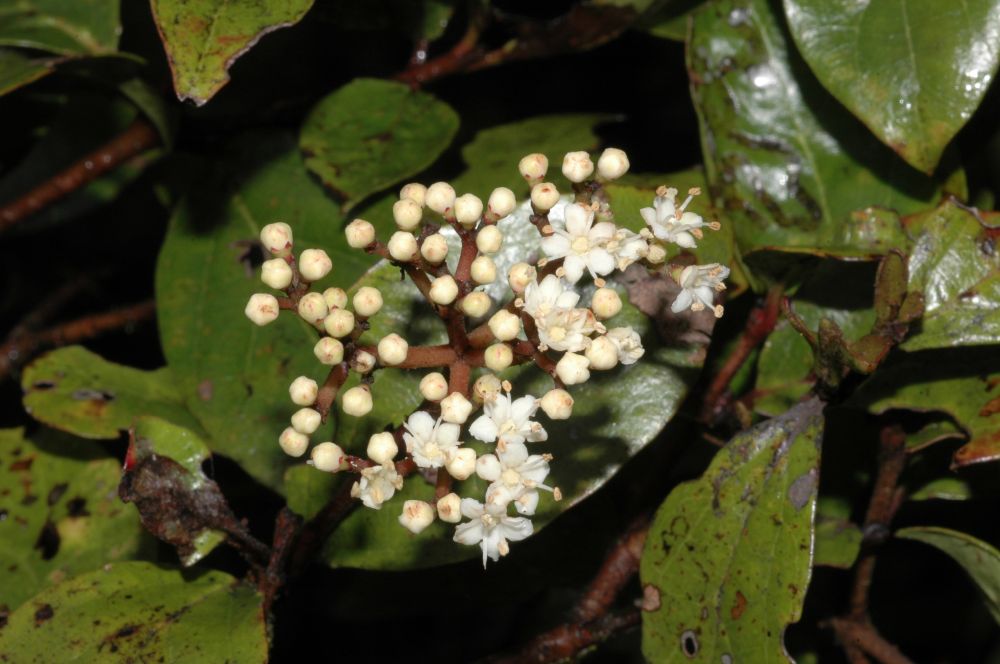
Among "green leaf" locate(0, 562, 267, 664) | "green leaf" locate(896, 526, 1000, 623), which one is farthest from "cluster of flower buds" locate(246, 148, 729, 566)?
"green leaf" locate(896, 526, 1000, 623)

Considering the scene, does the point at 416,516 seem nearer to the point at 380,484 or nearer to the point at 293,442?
the point at 380,484

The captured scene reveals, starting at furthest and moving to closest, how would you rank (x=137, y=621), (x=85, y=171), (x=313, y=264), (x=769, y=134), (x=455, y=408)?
(x=85, y=171) < (x=769, y=134) < (x=137, y=621) < (x=313, y=264) < (x=455, y=408)

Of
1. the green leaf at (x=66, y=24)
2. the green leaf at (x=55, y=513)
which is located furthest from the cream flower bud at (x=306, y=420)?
the green leaf at (x=66, y=24)

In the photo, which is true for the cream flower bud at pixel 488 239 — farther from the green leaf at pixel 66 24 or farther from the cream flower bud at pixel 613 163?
the green leaf at pixel 66 24

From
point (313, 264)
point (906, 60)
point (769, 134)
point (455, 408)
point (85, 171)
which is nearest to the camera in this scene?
point (455, 408)

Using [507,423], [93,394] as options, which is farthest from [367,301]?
[93,394]

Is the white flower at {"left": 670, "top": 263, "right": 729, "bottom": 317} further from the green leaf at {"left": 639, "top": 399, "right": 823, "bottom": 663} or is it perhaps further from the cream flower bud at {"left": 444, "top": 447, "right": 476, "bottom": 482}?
the cream flower bud at {"left": 444, "top": 447, "right": 476, "bottom": 482}

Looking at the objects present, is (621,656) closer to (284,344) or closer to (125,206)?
(284,344)

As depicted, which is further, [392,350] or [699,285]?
[699,285]
